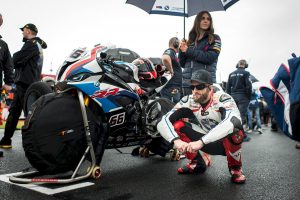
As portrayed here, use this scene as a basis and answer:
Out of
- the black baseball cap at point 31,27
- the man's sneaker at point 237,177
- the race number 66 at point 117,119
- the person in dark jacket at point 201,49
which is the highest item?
the black baseball cap at point 31,27

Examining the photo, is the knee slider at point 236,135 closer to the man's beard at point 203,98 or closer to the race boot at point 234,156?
the race boot at point 234,156

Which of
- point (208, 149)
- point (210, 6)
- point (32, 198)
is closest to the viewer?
point (32, 198)

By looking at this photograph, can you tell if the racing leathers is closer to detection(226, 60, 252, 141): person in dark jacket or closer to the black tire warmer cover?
the black tire warmer cover

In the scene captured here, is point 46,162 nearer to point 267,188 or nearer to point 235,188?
point 235,188

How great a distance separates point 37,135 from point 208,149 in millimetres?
1806

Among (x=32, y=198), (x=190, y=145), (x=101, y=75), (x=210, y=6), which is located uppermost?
(x=210, y=6)

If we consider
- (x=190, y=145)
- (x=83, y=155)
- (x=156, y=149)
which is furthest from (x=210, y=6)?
(x=83, y=155)

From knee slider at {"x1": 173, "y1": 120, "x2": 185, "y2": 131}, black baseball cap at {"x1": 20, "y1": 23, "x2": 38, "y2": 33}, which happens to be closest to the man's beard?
knee slider at {"x1": 173, "y1": 120, "x2": 185, "y2": 131}

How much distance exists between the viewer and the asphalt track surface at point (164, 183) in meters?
2.77

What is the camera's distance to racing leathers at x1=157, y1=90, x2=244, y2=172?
3.17m

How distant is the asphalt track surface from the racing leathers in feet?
1.04

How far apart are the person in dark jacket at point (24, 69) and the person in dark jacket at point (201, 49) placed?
251 centimetres

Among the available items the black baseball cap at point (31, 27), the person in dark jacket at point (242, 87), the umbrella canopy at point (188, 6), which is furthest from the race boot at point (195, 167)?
the person in dark jacket at point (242, 87)

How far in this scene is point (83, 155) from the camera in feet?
10.0
